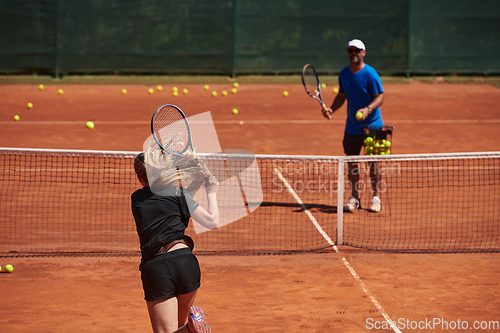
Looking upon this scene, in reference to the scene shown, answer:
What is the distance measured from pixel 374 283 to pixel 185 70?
1303cm

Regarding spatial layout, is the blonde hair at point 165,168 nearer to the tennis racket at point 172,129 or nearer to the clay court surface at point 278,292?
the tennis racket at point 172,129

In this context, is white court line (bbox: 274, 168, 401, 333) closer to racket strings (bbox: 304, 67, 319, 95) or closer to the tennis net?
the tennis net

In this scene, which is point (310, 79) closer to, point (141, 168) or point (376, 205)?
point (376, 205)

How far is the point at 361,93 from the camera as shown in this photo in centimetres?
750

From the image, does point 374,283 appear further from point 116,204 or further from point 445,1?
point 445,1

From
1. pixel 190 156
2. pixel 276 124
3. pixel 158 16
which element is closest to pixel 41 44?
pixel 158 16

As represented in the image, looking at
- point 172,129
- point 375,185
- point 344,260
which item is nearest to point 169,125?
point 172,129

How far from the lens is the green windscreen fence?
1669cm

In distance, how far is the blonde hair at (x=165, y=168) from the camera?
3.26 meters

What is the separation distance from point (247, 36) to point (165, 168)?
1460 cm

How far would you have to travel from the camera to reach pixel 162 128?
13.4ft

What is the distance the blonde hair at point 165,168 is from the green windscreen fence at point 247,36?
1440 cm

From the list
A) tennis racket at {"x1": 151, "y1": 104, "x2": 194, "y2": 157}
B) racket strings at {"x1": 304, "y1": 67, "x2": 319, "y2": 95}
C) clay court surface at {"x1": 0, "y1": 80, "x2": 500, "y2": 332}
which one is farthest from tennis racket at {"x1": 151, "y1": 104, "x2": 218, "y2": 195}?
racket strings at {"x1": 304, "y1": 67, "x2": 319, "y2": 95}

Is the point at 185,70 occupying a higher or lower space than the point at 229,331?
higher
